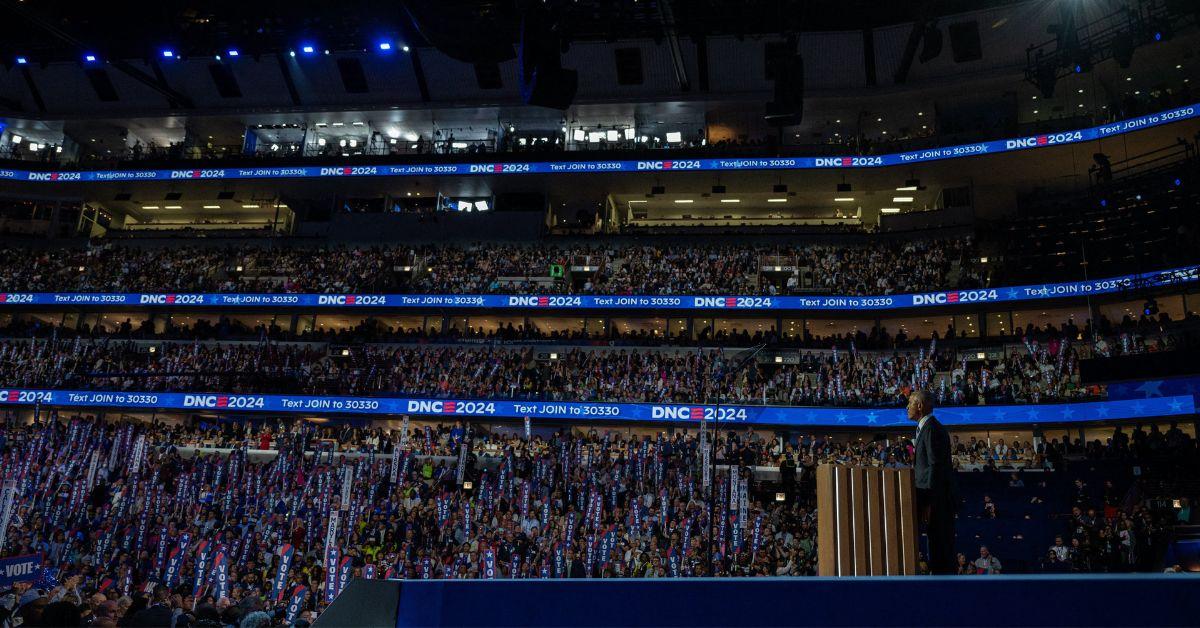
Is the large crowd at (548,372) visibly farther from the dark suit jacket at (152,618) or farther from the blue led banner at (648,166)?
the dark suit jacket at (152,618)

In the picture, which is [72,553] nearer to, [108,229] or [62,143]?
[108,229]

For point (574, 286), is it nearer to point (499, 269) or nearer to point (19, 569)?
point (499, 269)

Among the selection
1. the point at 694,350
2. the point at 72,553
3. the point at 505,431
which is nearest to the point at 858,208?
the point at 694,350

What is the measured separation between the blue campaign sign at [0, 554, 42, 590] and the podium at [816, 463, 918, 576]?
1094cm

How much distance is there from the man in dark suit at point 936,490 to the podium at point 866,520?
0.30 meters

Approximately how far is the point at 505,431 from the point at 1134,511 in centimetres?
2272

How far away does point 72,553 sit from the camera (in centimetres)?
1808

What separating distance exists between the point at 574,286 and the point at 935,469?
32.4 m

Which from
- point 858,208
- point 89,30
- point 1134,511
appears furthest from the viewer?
point 858,208

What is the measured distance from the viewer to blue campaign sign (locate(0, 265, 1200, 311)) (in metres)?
28.4

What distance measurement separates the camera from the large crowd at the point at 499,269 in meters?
33.7

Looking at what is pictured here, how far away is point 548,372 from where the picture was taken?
31844 millimetres

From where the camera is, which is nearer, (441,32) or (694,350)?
(441,32)

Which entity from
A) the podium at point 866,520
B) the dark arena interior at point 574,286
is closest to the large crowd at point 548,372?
the dark arena interior at point 574,286
